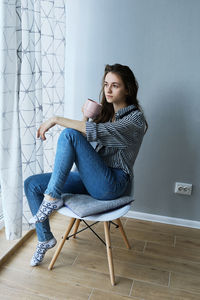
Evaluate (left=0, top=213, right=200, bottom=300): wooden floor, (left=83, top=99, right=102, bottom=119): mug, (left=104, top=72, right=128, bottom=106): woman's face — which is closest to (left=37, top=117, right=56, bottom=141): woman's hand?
(left=83, top=99, right=102, bottom=119): mug

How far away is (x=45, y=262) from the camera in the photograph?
184 cm

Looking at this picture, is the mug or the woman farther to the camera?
the mug

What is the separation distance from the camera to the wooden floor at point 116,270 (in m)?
1.63

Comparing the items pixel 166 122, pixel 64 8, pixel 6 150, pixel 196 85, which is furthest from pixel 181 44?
pixel 6 150

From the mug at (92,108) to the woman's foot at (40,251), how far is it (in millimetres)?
725

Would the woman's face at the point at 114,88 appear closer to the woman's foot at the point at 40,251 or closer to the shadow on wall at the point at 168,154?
the shadow on wall at the point at 168,154

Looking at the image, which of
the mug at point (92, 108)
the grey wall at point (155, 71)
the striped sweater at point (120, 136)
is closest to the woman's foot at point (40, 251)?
the striped sweater at point (120, 136)

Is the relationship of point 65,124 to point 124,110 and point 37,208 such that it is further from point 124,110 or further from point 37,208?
point 37,208

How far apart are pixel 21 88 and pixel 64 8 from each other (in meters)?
0.74

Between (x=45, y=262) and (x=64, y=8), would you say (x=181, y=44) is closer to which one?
(x=64, y=8)

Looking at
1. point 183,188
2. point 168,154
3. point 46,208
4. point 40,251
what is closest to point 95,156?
point 46,208

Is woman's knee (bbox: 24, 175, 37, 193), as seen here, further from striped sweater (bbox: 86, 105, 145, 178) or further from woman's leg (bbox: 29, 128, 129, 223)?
striped sweater (bbox: 86, 105, 145, 178)

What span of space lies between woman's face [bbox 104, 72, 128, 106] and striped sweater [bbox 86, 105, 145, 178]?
0.08m

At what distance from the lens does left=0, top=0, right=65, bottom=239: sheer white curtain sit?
→ 5.09 feet
